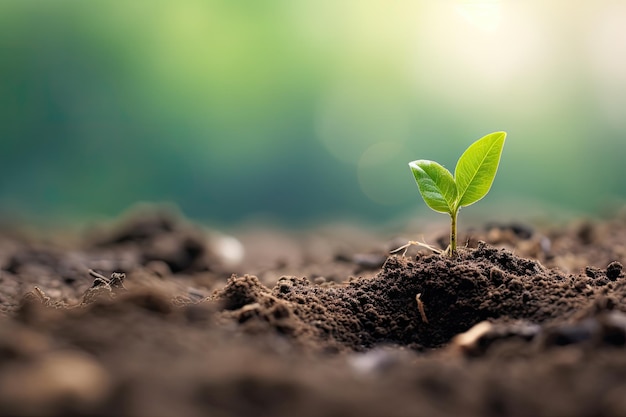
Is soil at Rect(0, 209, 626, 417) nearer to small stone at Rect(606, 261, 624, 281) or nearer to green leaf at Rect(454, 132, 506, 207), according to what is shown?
small stone at Rect(606, 261, 624, 281)

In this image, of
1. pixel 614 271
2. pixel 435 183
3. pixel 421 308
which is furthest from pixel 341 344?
pixel 614 271

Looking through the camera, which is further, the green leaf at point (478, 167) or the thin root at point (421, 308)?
the green leaf at point (478, 167)

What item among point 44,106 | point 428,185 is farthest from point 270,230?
point 428,185

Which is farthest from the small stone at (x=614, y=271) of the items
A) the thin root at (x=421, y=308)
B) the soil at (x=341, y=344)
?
the thin root at (x=421, y=308)

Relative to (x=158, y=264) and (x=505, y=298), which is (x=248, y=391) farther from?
(x=158, y=264)

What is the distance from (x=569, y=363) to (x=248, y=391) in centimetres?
48

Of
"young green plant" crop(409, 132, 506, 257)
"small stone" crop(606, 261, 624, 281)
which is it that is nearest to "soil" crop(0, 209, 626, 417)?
"small stone" crop(606, 261, 624, 281)

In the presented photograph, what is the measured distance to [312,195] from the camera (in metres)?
6.12

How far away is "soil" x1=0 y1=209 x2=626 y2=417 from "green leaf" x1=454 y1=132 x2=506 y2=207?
161 mm

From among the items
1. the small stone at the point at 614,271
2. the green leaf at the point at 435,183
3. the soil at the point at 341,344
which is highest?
the green leaf at the point at 435,183

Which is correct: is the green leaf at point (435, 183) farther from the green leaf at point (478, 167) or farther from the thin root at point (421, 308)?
the thin root at point (421, 308)

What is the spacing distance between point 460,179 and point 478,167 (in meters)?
0.05

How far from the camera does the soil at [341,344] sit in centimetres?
66

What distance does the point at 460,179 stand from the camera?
1.51 metres
